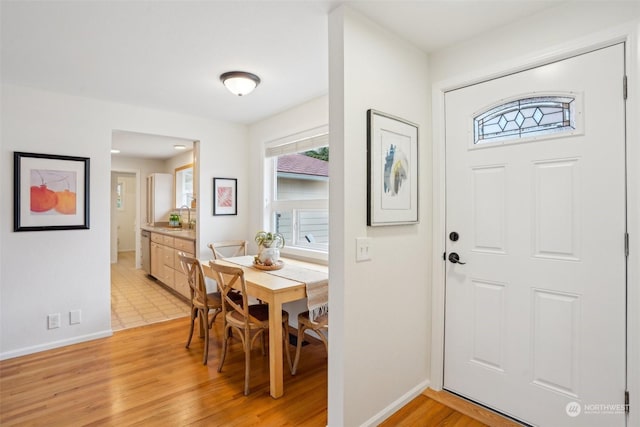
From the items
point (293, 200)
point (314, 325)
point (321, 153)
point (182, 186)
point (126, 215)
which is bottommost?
point (314, 325)

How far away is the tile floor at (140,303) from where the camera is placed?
3.66m

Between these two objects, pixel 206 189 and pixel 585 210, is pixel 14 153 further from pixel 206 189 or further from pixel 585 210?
pixel 585 210

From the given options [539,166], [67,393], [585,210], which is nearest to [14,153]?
[67,393]

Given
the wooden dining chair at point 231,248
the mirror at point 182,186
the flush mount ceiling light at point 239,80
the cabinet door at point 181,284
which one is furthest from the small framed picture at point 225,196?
the mirror at point 182,186

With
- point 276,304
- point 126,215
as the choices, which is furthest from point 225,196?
point 126,215

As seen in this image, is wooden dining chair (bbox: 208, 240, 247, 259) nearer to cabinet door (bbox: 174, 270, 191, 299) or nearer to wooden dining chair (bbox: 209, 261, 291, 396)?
cabinet door (bbox: 174, 270, 191, 299)

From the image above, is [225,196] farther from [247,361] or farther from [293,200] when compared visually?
[247,361]

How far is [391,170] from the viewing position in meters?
1.91

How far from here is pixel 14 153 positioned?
272 centimetres

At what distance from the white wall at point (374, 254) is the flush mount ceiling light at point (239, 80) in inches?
39.8

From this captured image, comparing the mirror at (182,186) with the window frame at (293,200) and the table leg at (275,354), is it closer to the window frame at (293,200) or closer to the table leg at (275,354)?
the window frame at (293,200)

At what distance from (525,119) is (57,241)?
3862 mm

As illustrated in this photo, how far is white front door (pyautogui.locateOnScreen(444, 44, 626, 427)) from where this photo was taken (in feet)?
5.16

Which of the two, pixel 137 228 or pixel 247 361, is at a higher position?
pixel 137 228
